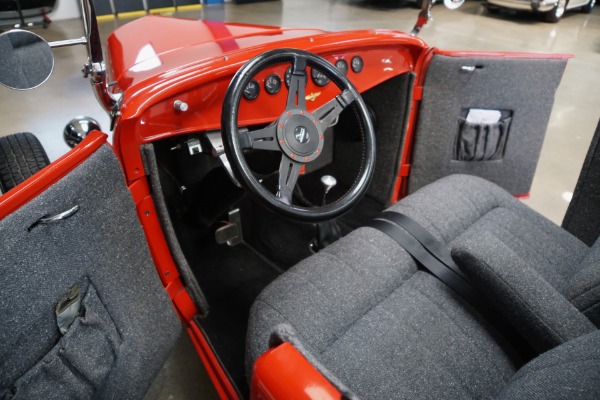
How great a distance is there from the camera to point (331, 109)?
1.30 meters

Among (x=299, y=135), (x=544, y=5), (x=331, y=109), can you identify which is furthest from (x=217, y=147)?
(x=544, y=5)

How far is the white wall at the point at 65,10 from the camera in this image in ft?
18.4

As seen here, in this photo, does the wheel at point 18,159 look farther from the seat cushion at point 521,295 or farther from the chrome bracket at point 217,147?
the seat cushion at point 521,295

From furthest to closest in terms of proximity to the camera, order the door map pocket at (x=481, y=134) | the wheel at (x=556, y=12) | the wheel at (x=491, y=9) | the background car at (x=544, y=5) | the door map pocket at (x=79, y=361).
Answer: the wheel at (x=491, y=9), the wheel at (x=556, y=12), the background car at (x=544, y=5), the door map pocket at (x=481, y=134), the door map pocket at (x=79, y=361)

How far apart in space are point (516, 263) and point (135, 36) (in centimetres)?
183

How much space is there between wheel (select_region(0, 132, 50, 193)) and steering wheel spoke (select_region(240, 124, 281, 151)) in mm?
949

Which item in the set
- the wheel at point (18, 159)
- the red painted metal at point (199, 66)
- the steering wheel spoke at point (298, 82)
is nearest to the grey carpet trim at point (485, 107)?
the red painted metal at point (199, 66)

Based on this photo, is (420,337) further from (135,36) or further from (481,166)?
(135,36)

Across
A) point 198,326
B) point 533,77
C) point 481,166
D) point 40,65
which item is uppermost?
point 40,65

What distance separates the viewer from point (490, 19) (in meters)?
6.86

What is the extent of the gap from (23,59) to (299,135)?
0.77 m

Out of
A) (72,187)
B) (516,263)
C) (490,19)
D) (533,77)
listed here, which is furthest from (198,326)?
(490,19)

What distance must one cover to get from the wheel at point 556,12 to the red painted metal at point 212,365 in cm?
756

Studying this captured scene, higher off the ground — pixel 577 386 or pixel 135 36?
pixel 135 36
